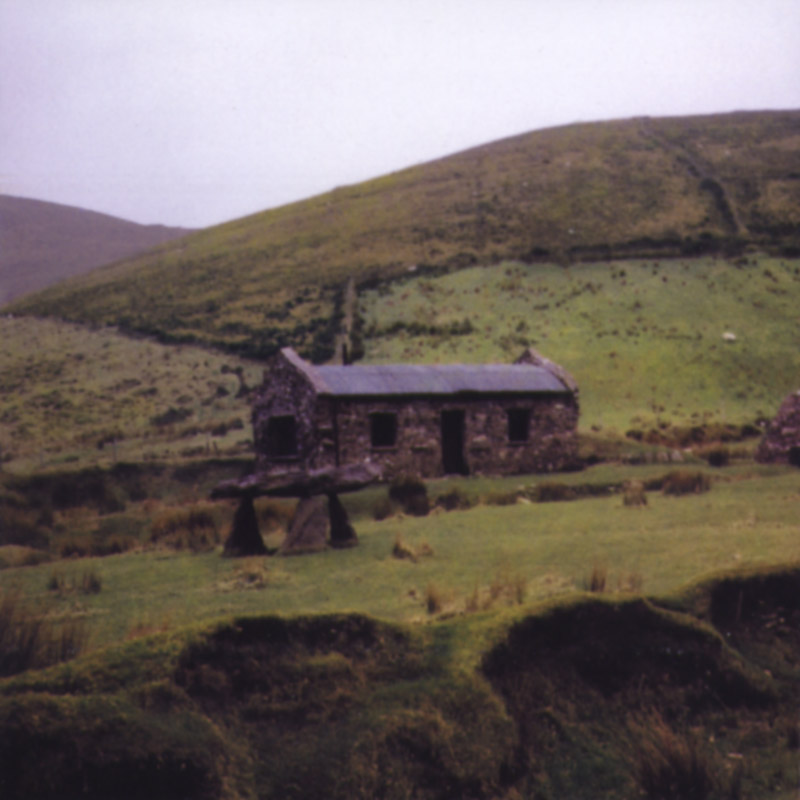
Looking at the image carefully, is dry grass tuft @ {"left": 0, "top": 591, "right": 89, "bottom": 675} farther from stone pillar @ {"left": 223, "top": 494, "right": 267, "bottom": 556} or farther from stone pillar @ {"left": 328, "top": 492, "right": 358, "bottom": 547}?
stone pillar @ {"left": 328, "top": 492, "right": 358, "bottom": 547}

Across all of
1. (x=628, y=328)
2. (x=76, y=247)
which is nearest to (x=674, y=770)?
(x=628, y=328)

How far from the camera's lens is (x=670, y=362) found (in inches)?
1640

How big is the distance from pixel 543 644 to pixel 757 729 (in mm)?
1609

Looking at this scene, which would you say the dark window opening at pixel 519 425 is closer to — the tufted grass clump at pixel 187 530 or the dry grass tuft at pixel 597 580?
the tufted grass clump at pixel 187 530

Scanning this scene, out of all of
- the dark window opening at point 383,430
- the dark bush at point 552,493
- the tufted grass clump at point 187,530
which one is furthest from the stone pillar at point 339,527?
the dark window opening at point 383,430

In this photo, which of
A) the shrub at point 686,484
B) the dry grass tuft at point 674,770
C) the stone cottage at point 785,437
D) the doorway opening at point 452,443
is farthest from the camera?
the doorway opening at point 452,443

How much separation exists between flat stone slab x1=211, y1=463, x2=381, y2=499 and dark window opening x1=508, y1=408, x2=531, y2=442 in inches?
564

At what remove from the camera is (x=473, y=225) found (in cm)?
6869

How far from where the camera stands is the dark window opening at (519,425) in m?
27.3

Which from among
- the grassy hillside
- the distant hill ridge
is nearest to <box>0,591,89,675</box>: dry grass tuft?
the grassy hillside

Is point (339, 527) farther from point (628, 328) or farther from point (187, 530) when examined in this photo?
point (628, 328)

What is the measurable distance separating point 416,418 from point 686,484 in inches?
364

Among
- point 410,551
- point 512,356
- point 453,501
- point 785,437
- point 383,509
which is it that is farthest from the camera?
point 512,356

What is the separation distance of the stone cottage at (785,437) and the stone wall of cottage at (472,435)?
637 centimetres
